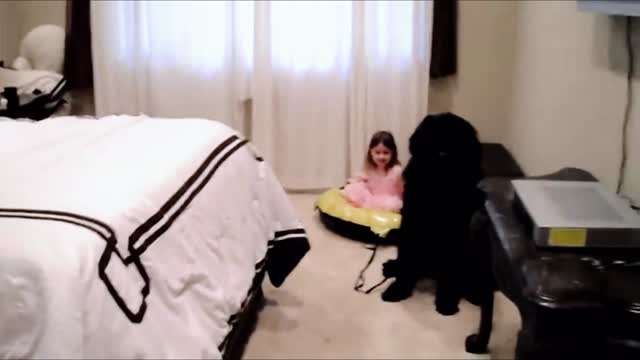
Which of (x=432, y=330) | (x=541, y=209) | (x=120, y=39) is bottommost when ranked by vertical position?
(x=432, y=330)

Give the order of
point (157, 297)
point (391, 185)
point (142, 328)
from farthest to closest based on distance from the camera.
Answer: point (391, 185), point (157, 297), point (142, 328)

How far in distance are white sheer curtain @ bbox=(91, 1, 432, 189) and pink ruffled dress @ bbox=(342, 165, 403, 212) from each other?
61 centimetres

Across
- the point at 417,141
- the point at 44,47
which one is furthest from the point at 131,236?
the point at 44,47

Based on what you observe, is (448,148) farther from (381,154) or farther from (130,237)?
(130,237)

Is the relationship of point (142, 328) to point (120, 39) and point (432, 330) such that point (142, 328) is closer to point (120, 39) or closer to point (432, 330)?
point (432, 330)

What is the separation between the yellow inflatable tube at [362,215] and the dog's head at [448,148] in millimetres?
449

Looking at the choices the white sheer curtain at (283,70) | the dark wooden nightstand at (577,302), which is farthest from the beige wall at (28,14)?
the dark wooden nightstand at (577,302)

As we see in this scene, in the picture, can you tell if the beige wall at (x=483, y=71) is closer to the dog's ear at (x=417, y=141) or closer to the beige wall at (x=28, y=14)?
the dog's ear at (x=417, y=141)

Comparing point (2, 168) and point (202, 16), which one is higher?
point (202, 16)

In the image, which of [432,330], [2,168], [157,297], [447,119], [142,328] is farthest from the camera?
[447,119]

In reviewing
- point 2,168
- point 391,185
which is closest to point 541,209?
point 2,168

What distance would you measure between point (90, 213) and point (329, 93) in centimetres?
280

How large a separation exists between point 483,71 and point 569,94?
125 cm

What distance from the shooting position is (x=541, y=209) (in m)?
1.77
